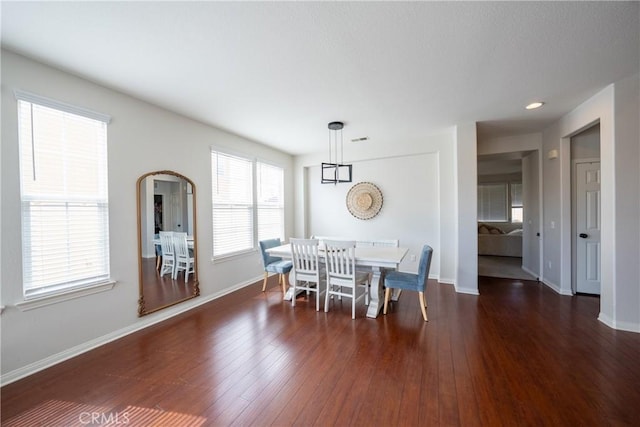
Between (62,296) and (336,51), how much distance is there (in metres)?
3.25

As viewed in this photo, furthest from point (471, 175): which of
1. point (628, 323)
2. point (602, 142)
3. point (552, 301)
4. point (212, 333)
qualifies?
point (212, 333)

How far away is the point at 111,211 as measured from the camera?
2699 mm

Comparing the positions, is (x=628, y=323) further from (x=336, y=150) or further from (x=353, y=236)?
(x=336, y=150)

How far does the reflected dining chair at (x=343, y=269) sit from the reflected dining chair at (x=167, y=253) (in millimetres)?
2030

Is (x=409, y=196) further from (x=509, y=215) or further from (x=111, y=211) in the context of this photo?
(x=509, y=215)

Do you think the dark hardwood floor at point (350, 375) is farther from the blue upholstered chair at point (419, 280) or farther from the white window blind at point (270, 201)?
the white window blind at point (270, 201)

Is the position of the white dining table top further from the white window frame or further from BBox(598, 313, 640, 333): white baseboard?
BBox(598, 313, 640, 333): white baseboard

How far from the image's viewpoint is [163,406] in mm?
1771

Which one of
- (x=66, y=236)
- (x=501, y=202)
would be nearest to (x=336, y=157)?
(x=66, y=236)

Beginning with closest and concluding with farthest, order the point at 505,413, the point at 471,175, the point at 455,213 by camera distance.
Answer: the point at 505,413, the point at 471,175, the point at 455,213

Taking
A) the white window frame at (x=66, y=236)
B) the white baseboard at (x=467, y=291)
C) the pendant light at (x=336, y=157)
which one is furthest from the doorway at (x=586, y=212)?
the white window frame at (x=66, y=236)

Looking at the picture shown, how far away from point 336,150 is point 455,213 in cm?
263

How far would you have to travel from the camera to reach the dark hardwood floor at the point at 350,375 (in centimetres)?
168

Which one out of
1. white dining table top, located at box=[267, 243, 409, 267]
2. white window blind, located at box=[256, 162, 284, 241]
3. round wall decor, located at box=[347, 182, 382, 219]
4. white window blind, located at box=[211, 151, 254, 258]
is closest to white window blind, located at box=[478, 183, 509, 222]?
round wall decor, located at box=[347, 182, 382, 219]
